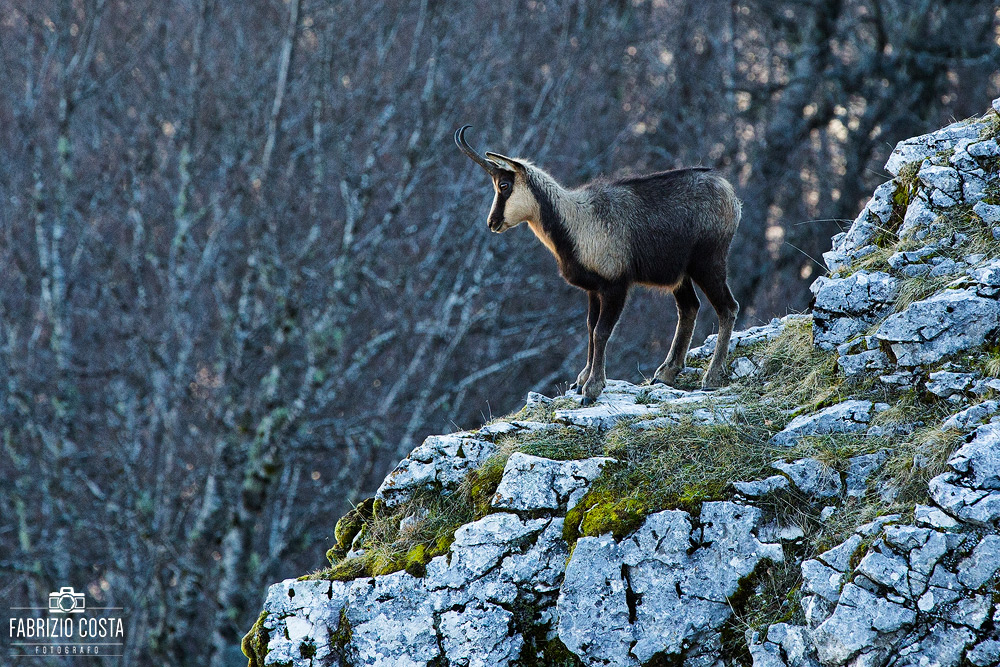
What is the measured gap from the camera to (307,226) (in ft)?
59.8

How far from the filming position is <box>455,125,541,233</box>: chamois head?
7066mm

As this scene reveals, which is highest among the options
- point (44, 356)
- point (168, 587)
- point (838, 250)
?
point (44, 356)

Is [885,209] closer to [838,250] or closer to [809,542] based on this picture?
[838,250]

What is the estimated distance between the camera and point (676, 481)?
211 inches

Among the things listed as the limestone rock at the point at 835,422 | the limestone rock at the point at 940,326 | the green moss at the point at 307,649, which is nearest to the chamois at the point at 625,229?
the limestone rock at the point at 835,422

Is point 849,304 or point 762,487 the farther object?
point 849,304

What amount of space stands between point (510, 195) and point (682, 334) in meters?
1.73

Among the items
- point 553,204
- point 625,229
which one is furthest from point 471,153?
point 625,229

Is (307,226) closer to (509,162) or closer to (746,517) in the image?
(509,162)

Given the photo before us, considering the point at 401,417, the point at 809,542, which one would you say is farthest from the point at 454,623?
the point at 401,417

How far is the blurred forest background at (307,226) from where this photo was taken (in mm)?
13938

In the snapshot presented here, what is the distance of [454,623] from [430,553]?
19.0 inches

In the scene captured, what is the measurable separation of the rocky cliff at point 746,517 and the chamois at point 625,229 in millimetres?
824

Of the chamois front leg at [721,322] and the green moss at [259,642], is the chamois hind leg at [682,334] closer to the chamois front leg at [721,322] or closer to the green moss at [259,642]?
the chamois front leg at [721,322]
